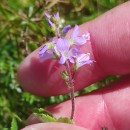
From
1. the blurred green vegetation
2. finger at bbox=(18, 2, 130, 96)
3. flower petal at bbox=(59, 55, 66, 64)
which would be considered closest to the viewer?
flower petal at bbox=(59, 55, 66, 64)

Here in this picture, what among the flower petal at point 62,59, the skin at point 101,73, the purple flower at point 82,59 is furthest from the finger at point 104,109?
the flower petal at point 62,59

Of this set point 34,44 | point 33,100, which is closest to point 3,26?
point 34,44

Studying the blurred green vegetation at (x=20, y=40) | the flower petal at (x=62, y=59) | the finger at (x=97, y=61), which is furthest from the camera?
the blurred green vegetation at (x=20, y=40)

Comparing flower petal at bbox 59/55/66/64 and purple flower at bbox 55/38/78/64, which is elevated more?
purple flower at bbox 55/38/78/64

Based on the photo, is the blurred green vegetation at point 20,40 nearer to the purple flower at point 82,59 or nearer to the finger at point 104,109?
the finger at point 104,109

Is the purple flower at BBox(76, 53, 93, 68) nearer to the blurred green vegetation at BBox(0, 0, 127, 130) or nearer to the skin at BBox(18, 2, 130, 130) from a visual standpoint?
the skin at BBox(18, 2, 130, 130)

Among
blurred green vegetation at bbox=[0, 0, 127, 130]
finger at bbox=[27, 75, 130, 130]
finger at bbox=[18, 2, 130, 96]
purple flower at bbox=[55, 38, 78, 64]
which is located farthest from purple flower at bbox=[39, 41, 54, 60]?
blurred green vegetation at bbox=[0, 0, 127, 130]

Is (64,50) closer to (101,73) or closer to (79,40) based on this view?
(79,40)

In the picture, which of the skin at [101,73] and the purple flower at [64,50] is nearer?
the purple flower at [64,50]
